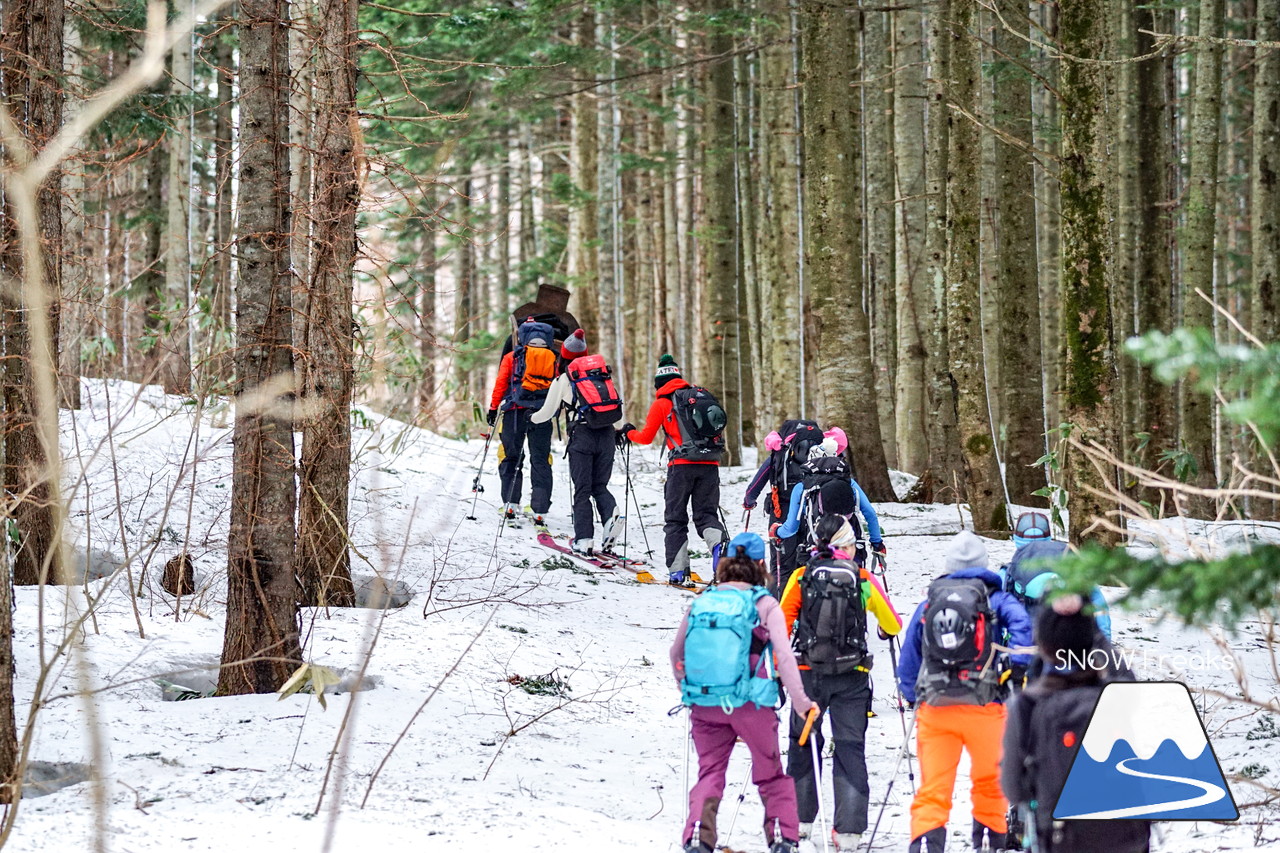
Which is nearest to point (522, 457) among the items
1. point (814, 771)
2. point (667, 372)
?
point (667, 372)

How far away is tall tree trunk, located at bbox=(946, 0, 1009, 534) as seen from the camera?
12.4m

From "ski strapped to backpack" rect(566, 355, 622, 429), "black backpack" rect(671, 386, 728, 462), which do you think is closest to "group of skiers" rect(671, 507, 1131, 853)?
"black backpack" rect(671, 386, 728, 462)

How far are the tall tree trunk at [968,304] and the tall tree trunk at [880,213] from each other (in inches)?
139

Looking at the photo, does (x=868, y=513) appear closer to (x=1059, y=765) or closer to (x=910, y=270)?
(x=1059, y=765)

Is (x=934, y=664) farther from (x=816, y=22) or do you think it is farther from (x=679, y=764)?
(x=816, y=22)

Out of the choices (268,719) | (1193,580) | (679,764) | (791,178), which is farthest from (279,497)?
(791,178)

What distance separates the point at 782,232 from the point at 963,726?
38.9ft

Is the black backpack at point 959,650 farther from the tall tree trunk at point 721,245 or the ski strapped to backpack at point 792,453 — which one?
the tall tree trunk at point 721,245

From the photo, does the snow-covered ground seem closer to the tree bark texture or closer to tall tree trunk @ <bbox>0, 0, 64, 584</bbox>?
tall tree trunk @ <bbox>0, 0, 64, 584</bbox>

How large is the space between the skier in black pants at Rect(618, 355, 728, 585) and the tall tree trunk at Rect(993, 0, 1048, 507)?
4084 millimetres

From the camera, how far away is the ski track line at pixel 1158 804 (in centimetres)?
409

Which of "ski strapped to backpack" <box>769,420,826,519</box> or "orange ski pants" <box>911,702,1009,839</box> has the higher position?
"ski strapped to backpack" <box>769,420,826,519</box>

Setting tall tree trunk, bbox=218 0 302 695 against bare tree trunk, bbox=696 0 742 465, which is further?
bare tree trunk, bbox=696 0 742 465

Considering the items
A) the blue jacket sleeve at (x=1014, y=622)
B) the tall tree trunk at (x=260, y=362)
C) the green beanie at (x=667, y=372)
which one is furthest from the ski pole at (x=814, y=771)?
the green beanie at (x=667, y=372)
